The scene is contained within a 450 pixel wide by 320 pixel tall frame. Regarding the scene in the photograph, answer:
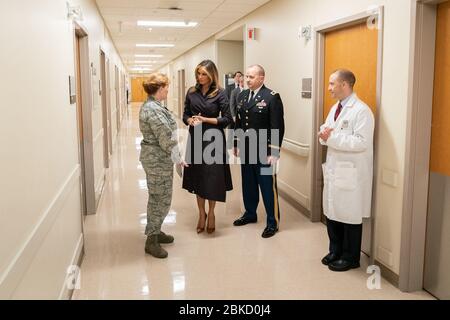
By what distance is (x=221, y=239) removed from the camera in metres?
3.98

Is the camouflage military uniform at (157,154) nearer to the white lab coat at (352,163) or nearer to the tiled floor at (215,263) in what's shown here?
the tiled floor at (215,263)

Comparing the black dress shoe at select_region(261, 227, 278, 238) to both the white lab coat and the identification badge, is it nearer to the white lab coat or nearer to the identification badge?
the white lab coat

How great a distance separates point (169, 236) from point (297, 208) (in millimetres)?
1711

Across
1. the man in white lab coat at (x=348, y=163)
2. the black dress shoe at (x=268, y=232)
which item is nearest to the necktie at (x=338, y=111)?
the man in white lab coat at (x=348, y=163)

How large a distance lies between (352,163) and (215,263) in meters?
1.31

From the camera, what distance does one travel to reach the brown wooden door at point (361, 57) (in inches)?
134

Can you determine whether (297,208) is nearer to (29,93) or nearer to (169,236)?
(169,236)

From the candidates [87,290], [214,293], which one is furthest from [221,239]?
[87,290]

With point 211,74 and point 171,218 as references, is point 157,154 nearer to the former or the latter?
point 211,74

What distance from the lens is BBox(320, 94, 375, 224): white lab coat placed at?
3041mm

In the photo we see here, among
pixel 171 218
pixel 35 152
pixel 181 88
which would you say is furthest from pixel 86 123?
pixel 181 88

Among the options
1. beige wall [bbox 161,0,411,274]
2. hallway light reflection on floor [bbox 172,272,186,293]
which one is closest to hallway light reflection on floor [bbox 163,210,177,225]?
hallway light reflection on floor [bbox 172,272,186,293]

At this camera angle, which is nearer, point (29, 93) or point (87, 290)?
point (29, 93)

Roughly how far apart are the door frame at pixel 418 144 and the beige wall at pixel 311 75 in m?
0.09
